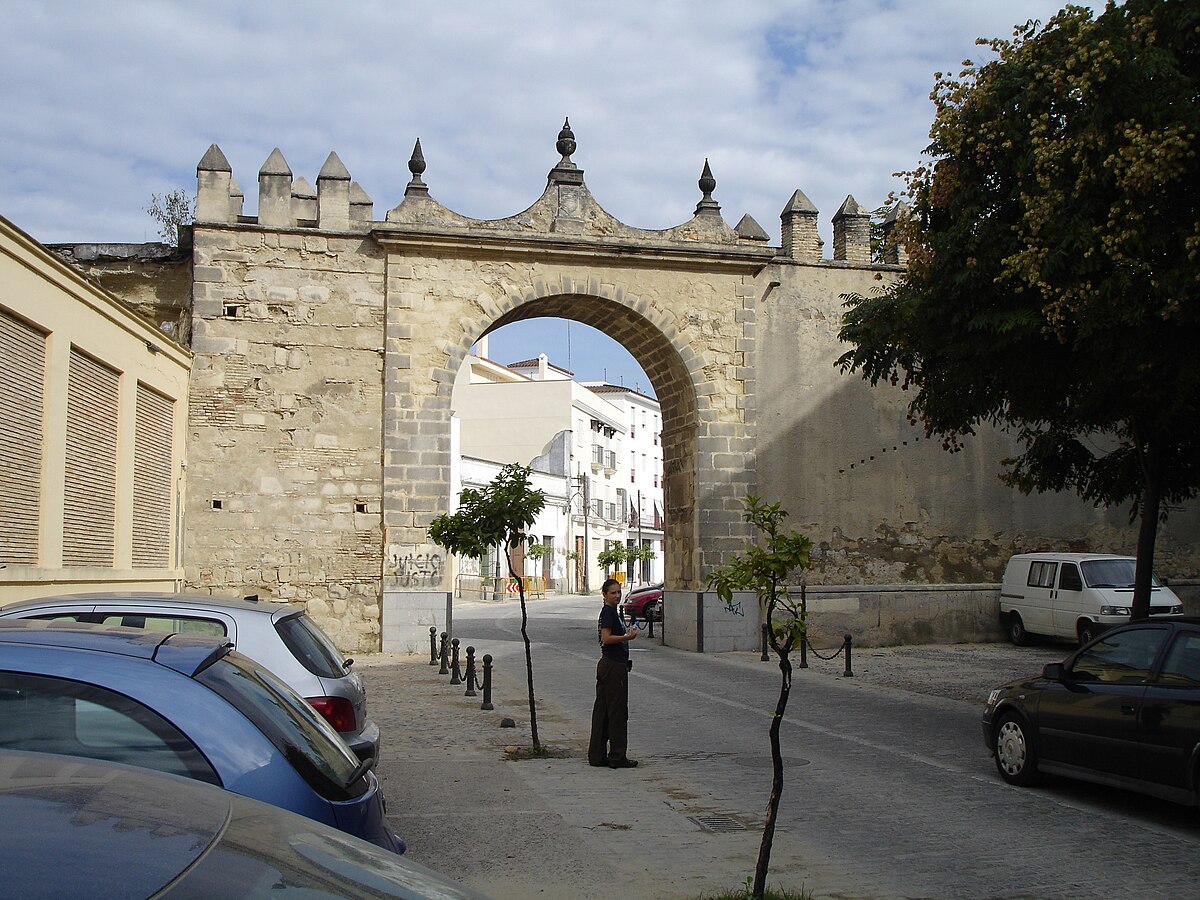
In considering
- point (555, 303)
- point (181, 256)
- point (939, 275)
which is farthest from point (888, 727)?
point (181, 256)

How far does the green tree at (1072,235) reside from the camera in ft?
31.0

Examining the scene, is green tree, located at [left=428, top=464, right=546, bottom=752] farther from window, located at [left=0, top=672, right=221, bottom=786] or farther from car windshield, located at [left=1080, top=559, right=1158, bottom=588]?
car windshield, located at [left=1080, top=559, right=1158, bottom=588]

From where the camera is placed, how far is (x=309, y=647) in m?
6.41

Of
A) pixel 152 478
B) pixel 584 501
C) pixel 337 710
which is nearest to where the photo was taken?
pixel 337 710

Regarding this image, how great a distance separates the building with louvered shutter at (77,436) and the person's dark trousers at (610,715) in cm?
645

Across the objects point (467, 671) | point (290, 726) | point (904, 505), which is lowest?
point (467, 671)

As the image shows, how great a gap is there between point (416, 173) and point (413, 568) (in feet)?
23.1

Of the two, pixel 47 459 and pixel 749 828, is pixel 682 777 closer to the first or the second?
pixel 749 828

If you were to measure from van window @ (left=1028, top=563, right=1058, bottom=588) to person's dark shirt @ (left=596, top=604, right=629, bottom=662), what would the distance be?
13569mm

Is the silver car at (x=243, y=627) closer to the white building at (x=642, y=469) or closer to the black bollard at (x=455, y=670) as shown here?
the black bollard at (x=455, y=670)

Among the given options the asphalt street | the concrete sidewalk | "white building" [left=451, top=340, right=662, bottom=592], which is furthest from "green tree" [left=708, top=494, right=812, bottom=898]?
"white building" [left=451, top=340, right=662, bottom=592]

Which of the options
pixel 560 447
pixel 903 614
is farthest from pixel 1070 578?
pixel 560 447

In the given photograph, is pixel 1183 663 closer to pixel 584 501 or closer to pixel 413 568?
pixel 413 568

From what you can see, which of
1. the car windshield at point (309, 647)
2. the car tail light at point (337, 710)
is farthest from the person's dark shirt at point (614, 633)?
the car tail light at point (337, 710)
